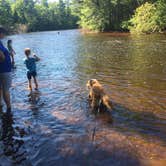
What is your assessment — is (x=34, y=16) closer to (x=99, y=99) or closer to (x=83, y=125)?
(x=99, y=99)

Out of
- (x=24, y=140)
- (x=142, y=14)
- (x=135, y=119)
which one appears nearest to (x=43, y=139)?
(x=24, y=140)

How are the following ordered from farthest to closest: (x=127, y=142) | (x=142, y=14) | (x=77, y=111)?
(x=142, y=14) → (x=77, y=111) → (x=127, y=142)

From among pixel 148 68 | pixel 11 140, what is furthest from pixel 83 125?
pixel 148 68

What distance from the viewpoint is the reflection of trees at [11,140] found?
5.70 meters

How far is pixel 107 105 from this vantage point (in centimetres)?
779

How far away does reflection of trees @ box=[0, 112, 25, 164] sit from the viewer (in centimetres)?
570

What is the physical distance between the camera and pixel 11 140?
252 inches

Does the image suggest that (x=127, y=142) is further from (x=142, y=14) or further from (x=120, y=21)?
(x=120, y=21)

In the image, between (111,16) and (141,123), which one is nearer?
(141,123)

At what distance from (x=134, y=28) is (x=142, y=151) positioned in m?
39.5

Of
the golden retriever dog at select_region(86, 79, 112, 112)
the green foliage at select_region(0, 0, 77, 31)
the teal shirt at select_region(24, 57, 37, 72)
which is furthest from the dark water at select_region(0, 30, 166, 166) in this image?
the green foliage at select_region(0, 0, 77, 31)

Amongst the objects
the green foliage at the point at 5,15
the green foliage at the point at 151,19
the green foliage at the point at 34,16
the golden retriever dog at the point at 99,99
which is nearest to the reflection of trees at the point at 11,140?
the golden retriever dog at the point at 99,99

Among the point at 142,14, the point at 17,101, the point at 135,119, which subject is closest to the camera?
the point at 135,119

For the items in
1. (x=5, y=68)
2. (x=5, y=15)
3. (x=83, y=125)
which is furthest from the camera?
(x=5, y=15)
